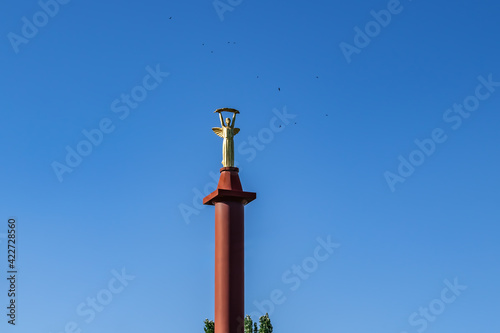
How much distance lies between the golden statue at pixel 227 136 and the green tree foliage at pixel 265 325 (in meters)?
6.50

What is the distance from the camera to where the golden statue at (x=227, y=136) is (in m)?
23.8

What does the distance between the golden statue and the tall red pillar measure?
0.55 meters

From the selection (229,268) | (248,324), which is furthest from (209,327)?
(229,268)

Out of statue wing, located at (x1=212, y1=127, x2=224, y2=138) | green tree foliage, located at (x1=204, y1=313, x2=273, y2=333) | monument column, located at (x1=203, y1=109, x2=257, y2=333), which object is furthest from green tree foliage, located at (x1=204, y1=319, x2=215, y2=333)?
statue wing, located at (x1=212, y1=127, x2=224, y2=138)

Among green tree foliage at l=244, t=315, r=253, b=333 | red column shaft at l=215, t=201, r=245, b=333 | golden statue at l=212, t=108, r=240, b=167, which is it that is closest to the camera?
red column shaft at l=215, t=201, r=245, b=333

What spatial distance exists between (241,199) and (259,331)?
623 cm

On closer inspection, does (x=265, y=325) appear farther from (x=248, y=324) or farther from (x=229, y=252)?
(x=229, y=252)

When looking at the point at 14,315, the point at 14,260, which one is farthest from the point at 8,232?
the point at 14,315

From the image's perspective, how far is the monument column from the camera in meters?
22.4

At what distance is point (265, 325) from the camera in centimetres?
2688

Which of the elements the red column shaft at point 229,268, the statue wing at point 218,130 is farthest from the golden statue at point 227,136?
the red column shaft at point 229,268

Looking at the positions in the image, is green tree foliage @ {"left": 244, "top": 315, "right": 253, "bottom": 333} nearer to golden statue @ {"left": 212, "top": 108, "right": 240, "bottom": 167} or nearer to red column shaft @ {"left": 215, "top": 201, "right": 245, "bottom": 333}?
red column shaft @ {"left": 215, "top": 201, "right": 245, "bottom": 333}

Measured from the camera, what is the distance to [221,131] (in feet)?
79.1

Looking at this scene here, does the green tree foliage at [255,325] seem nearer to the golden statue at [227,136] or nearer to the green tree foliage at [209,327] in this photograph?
the green tree foliage at [209,327]
